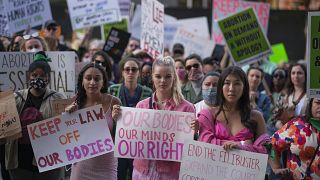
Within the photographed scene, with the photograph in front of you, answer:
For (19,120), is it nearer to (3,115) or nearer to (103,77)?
(3,115)

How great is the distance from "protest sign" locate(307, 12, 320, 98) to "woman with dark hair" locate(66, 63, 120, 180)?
5.58 ft

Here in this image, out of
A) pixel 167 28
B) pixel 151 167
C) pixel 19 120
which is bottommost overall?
pixel 151 167

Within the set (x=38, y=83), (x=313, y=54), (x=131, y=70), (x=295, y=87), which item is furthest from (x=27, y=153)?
(x=295, y=87)

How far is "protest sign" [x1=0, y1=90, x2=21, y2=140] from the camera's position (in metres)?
6.06

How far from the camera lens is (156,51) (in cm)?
935

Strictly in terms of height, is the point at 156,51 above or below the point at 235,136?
above

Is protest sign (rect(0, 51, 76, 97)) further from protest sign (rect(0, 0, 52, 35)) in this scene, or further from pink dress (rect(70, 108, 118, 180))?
protest sign (rect(0, 0, 52, 35))

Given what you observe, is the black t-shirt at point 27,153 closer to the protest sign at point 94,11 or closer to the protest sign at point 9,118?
the protest sign at point 9,118

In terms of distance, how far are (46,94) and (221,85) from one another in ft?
5.68

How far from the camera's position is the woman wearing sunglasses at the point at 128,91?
24.5 feet

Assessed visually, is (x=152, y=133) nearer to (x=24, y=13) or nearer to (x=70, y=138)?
(x=70, y=138)

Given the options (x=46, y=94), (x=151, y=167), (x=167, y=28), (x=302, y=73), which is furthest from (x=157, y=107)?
(x=167, y=28)

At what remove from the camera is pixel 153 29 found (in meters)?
9.48

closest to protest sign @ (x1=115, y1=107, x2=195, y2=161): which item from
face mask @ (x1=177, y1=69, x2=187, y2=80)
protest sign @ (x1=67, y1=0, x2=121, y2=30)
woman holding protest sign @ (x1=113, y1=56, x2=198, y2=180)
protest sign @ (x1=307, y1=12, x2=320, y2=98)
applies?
woman holding protest sign @ (x1=113, y1=56, x2=198, y2=180)
